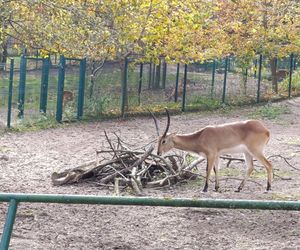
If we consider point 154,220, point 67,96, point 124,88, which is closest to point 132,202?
point 154,220

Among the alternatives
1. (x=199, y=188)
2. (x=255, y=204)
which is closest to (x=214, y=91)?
(x=199, y=188)

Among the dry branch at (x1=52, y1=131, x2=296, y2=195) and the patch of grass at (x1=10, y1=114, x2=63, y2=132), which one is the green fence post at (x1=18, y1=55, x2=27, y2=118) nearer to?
the patch of grass at (x1=10, y1=114, x2=63, y2=132)

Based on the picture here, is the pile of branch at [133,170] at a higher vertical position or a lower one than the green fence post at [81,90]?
lower

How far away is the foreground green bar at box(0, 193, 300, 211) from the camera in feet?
9.82

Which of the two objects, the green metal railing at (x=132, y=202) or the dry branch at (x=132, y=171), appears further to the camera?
the dry branch at (x=132, y=171)

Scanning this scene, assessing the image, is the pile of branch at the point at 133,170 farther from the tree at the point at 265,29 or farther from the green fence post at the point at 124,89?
the tree at the point at 265,29

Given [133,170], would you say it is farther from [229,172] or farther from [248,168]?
[229,172]

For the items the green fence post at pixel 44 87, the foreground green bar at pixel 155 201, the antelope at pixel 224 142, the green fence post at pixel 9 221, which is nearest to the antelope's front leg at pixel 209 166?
the antelope at pixel 224 142

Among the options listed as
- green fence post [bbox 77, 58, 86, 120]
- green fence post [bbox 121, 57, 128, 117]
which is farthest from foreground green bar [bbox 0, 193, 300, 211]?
green fence post [bbox 121, 57, 128, 117]

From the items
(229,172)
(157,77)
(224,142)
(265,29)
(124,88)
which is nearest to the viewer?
(224,142)

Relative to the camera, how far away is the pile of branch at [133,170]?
932 centimetres

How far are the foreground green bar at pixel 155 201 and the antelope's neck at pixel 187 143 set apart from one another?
6440mm

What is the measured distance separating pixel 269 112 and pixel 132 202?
1742 centimetres

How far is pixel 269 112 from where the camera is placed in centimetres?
2009
